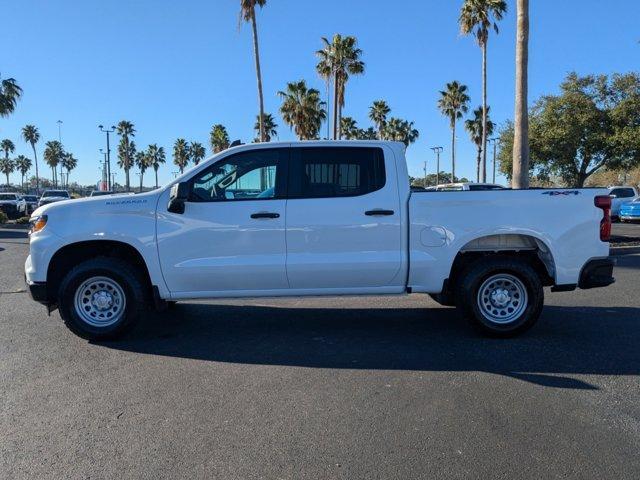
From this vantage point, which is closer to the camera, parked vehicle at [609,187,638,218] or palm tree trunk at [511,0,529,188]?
palm tree trunk at [511,0,529,188]

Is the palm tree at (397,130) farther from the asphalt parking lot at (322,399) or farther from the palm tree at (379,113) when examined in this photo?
the asphalt parking lot at (322,399)

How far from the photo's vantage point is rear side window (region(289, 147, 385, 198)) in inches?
238

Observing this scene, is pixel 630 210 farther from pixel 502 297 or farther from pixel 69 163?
pixel 69 163

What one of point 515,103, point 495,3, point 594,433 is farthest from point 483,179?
point 594,433

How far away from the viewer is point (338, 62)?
36406 mm

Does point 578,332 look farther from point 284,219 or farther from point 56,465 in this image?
point 56,465

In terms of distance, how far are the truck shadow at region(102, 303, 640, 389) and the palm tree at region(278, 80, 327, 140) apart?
113 feet

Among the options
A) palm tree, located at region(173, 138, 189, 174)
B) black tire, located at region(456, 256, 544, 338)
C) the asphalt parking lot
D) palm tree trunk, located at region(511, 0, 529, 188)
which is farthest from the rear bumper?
palm tree, located at region(173, 138, 189, 174)

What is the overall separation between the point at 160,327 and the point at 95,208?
1.72 meters

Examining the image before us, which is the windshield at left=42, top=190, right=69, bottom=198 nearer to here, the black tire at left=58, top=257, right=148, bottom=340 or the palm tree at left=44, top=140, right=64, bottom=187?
the black tire at left=58, top=257, right=148, bottom=340

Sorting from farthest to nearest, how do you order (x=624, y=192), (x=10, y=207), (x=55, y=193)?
(x=55, y=193) < (x=10, y=207) < (x=624, y=192)

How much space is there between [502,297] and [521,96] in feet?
28.8

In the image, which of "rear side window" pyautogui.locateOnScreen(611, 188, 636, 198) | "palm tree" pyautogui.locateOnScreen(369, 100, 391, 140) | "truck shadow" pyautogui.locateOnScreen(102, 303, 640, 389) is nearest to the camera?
"truck shadow" pyautogui.locateOnScreen(102, 303, 640, 389)

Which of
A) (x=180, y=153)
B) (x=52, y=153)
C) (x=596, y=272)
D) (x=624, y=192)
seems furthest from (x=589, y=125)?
(x=52, y=153)
